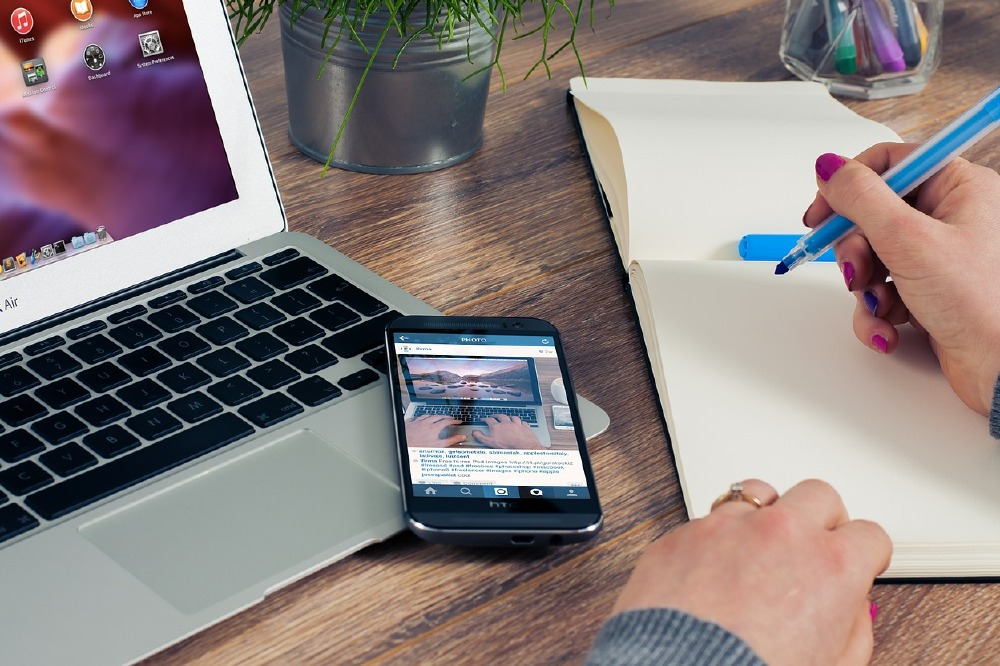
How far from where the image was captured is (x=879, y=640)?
50 cm

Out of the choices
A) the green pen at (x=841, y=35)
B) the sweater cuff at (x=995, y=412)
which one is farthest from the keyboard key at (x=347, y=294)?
the green pen at (x=841, y=35)

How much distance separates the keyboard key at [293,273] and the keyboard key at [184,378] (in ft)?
0.32

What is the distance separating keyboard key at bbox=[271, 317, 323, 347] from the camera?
2.08 ft

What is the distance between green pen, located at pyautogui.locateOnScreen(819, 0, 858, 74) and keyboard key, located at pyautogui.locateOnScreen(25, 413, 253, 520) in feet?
2.48

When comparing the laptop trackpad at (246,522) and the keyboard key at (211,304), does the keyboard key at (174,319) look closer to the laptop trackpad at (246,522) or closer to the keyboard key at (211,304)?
the keyboard key at (211,304)

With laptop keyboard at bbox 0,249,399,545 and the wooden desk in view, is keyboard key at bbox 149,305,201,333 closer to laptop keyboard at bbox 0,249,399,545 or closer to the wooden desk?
laptop keyboard at bbox 0,249,399,545

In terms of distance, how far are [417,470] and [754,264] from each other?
0.33 m

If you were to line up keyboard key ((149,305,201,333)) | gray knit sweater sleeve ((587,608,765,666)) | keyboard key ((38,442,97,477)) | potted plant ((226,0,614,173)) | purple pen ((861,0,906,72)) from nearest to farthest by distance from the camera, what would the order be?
1. gray knit sweater sleeve ((587,608,765,666))
2. keyboard key ((38,442,97,477))
3. keyboard key ((149,305,201,333))
4. potted plant ((226,0,614,173))
5. purple pen ((861,0,906,72))

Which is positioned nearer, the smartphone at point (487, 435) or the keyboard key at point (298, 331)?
the smartphone at point (487, 435)

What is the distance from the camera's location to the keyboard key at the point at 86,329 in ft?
2.05

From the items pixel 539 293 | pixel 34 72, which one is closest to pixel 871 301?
pixel 539 293

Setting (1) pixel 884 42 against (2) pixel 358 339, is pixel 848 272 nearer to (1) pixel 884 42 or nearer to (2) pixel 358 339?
(2) pixel 358 339

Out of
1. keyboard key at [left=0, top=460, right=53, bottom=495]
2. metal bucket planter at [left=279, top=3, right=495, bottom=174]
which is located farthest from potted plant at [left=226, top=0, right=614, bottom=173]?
keyboard key at [left=0, top=460, right=53, bottom=495]

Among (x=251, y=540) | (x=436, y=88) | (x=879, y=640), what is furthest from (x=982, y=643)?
(x=436, y=88)
